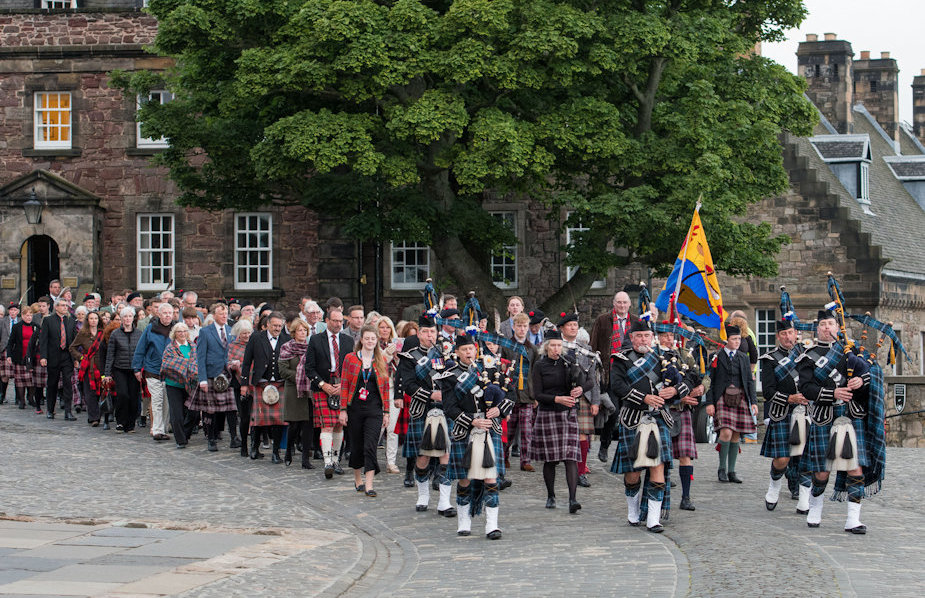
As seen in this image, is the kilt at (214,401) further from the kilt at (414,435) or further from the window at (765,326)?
the window at (765,326)

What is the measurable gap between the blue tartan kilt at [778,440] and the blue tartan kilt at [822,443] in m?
0.66

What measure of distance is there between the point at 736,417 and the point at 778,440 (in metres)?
2.11

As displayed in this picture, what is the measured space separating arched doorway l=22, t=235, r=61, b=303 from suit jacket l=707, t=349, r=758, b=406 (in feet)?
76.3

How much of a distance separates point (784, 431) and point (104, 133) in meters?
25.7

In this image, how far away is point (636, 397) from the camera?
12.9m

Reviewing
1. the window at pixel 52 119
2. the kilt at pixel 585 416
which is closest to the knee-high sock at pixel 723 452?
the kilt at pixel 585 416

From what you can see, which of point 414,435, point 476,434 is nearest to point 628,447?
point 476,434

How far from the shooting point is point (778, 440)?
13.9m

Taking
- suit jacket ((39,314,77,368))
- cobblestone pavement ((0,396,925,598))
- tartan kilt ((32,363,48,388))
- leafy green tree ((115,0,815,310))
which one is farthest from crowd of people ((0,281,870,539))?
leafy green tree ((115,0,815,310))

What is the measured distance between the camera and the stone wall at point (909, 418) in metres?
30.2

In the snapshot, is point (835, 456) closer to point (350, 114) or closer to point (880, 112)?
point (350, 114)

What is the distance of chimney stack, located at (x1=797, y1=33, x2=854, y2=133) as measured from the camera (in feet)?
161

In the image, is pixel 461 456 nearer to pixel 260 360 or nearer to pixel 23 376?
pixel 260 360

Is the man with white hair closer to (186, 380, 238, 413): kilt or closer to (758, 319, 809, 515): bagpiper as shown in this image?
(186, 380, 238, 413): kilt
